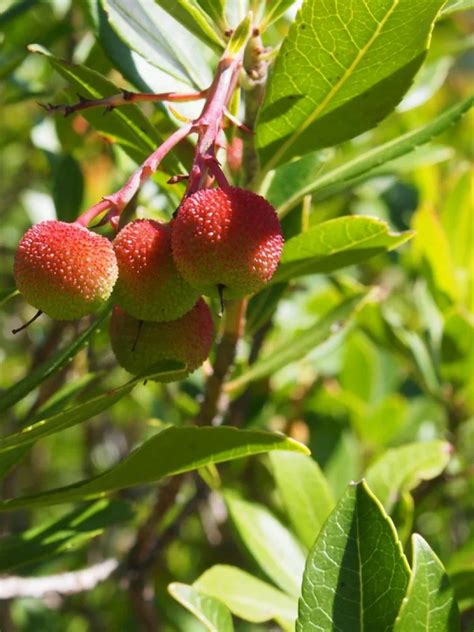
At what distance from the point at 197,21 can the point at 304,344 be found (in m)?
0.52

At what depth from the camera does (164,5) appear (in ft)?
3.45

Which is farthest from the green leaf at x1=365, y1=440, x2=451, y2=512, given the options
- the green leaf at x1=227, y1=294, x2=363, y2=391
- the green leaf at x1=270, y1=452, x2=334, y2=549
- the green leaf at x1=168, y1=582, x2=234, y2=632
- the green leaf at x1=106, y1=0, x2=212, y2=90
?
the green leaf at x1=106, y1=0, x2=212, y2=90

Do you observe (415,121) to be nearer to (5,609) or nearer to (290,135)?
(290,135)

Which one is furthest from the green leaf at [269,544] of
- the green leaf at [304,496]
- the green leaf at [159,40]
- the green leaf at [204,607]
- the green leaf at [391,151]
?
the green leaf at [159,40]

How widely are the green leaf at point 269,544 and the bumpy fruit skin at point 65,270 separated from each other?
0.60 metres

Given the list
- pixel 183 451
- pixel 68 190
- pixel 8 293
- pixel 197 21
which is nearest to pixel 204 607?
pixel 183 451

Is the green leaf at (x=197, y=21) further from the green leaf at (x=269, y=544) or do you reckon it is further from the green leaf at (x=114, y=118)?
the green leaf at (x=269, y=544)

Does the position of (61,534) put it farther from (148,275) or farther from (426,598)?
(426,598)

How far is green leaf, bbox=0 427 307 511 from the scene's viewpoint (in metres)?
0.97

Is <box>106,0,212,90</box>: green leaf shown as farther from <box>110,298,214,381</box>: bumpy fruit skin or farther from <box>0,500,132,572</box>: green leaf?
<box>0,500,132,572</box>: green leaf

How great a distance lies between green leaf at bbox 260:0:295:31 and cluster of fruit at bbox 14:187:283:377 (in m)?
0.25

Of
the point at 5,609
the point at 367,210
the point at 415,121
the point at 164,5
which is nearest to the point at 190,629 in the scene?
the point at 5,609

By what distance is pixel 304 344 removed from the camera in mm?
1377

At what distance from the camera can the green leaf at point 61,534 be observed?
1.17 metres
